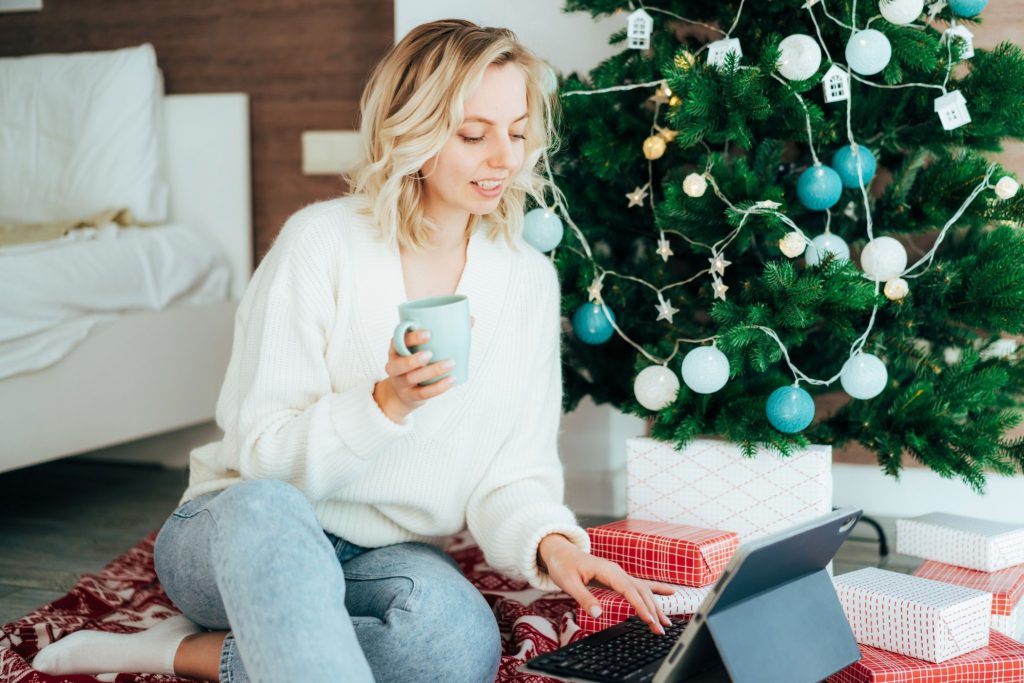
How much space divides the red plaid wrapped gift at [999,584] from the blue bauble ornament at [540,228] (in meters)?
0.76

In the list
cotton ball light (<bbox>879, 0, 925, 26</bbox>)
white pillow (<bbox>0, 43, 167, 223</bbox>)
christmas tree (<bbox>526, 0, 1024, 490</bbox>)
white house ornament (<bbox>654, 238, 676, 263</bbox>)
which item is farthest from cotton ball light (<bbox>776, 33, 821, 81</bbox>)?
white pillow (<bbox>0, 43, 167, 223</bbox>)

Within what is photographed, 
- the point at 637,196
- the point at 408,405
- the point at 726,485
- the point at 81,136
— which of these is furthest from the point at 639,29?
the point at 81,136

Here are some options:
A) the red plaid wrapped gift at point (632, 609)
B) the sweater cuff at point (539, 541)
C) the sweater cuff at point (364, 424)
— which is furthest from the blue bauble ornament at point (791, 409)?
the sweater cuff at point (364, 424)

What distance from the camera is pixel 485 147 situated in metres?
1.35

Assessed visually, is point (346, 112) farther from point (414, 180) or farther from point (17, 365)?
point (414, 180)

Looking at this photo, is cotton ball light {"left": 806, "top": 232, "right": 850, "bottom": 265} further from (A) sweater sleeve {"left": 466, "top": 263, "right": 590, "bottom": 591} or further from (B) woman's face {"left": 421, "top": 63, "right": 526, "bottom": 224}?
(B) woman's face {"left": 421, "top": 63, "right": 526, "bottom": 224}

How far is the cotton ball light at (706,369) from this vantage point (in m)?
1.53

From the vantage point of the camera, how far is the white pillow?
8.52ft

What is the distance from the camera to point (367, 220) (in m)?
1.41

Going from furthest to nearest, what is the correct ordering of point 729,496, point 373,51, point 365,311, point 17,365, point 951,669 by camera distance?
point 373,51 → point 17,365 → point 729,496 → point 365,311 → point 951,669

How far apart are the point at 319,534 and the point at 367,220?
1.63ft

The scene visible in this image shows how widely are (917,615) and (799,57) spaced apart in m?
0.81

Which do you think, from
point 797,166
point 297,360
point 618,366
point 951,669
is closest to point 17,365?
point 297,360

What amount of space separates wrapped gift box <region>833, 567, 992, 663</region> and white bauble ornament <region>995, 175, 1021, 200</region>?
58cm
